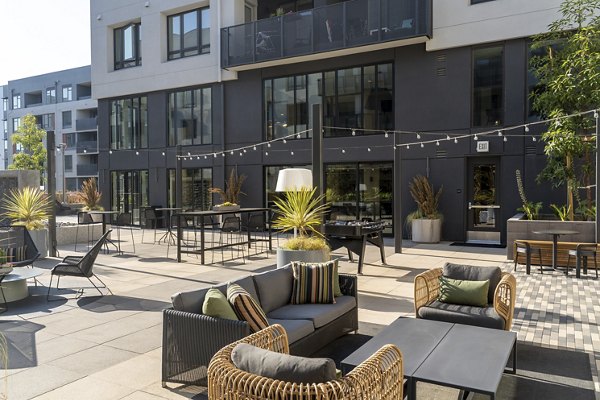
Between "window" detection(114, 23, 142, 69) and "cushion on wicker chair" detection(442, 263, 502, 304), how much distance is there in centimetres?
1582

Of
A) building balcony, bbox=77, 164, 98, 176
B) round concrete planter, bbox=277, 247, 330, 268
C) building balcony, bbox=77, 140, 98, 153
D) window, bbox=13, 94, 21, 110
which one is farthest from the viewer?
window, bbox=13, 94, 21, 110

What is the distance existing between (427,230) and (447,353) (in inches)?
355

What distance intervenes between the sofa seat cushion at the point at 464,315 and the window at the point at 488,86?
8.44 m

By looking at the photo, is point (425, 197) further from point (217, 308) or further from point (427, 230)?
point (217, 308)

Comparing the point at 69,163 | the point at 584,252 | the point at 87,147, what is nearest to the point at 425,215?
the point at 584,252

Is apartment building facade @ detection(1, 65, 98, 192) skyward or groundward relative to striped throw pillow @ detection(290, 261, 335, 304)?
skyward

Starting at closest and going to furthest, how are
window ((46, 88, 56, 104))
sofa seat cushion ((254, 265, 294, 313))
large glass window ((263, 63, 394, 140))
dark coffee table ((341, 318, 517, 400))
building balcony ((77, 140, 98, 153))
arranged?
dark coffee table ((341, 318, 517, 400)) < sofa seat cushion ((254, 265, 294, 313)) < large glass window ((263, 63, 394, 140)) < building balcony ((77, 140, 98, 153)) < window ((46, 88, 56, 104))

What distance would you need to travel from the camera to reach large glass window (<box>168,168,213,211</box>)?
1647cm

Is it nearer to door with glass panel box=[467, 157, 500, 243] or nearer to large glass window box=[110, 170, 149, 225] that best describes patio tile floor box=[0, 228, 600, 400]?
door with glass panel box=[467, 157, 500, 243]

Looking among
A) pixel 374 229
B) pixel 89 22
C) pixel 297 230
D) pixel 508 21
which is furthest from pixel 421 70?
pixel 89 22

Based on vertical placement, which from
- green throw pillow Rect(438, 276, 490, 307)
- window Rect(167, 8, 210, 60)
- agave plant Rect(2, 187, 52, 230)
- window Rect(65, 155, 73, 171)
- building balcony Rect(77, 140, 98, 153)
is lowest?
green throw pillow Rect(438, 276, 490, 307)

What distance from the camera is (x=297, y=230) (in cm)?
784

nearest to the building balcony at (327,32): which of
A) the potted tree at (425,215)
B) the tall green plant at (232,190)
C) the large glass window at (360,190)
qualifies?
the large glass window at (360,190)

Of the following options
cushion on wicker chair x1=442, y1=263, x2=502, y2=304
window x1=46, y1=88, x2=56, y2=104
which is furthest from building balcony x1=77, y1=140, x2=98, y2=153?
cushion on wicker chair x1=442, y1=263, x2=502, y2=304
